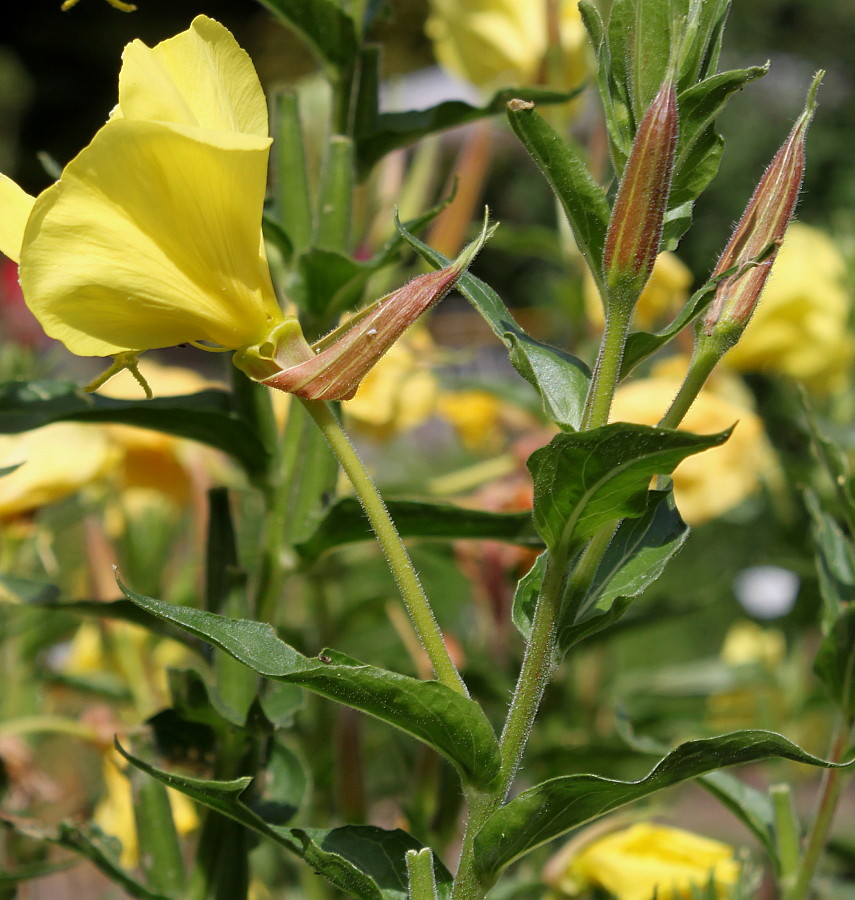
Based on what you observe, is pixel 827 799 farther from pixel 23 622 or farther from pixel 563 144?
pixel 23 622

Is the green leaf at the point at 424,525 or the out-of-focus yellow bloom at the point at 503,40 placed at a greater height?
the out-of-focus yellow bloom at the point at 503,40

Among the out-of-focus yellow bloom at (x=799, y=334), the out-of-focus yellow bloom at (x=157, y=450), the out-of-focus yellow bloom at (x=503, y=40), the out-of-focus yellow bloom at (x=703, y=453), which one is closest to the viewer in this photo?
the out-of-focus yellow bloom at (x=157, y=450)

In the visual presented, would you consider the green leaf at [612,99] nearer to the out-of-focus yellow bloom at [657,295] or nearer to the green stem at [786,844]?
the green stem at [786,844]

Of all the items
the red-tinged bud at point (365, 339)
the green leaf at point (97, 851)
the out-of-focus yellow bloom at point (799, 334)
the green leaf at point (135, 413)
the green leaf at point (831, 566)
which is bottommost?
the out-of-focus yellow bloom at point (799, 334)

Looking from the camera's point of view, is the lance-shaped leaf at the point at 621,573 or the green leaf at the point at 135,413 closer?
the lance-shaped leaf at the point at 621,573

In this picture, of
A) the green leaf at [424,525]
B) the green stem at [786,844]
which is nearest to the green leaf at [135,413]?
the green leaf at [424,525]

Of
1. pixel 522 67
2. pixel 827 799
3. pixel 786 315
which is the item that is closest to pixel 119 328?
pixel 827 799
